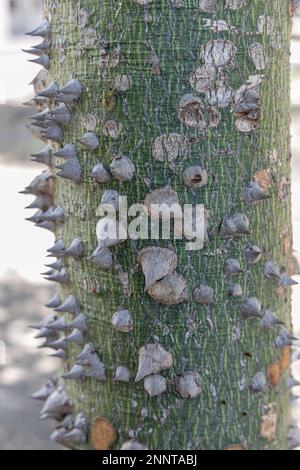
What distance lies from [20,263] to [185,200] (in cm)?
438

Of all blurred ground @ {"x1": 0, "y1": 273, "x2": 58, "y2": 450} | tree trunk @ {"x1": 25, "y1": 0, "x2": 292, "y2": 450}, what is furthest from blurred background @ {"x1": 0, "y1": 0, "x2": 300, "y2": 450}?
tree trunk @ {"x1": 25, "y1": 0, "x2": 292, "y2": 450}

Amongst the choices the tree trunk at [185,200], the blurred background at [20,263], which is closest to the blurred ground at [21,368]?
the blurred background at [20,263]

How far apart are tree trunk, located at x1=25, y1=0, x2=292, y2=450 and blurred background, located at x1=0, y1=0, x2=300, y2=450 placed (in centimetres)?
27

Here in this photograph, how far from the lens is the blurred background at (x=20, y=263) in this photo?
3.22 m

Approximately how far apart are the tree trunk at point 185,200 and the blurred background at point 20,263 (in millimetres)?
266

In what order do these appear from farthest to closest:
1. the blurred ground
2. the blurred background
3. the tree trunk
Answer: the blurred background < the blurred ground < the tree trunk

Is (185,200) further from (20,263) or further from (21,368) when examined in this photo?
(20,263)

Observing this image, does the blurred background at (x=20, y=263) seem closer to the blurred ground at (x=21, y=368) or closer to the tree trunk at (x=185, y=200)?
the blurred ground at (x=21, y=368)

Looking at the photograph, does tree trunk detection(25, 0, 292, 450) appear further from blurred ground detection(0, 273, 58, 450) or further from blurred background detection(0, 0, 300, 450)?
blurred ground detection(0, 273, 58, 450)

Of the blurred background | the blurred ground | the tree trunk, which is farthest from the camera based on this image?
the blurred background

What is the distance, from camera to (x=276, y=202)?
1281 millimetres

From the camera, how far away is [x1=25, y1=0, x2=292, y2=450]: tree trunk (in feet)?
3.74
